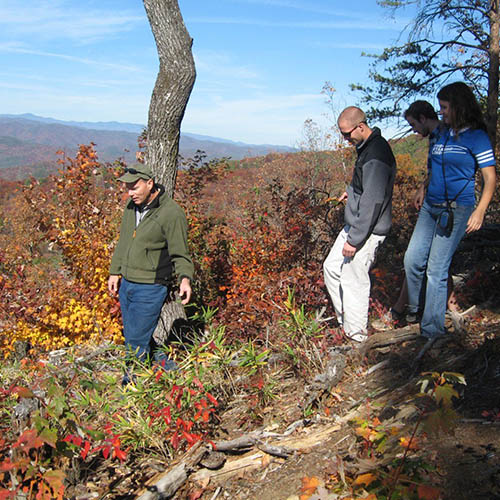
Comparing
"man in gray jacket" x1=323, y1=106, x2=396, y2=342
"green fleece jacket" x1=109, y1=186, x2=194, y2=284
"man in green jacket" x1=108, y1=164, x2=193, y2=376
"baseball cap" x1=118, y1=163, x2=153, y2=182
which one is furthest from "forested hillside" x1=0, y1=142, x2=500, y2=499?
"baseball cap" x1=118, y1=163, x2=153, y2=182

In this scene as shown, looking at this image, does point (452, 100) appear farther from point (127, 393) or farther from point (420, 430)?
point (127, 393)

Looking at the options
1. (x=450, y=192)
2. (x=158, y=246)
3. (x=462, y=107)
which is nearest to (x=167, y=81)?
(x=158, y=246)

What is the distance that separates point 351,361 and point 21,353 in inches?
199

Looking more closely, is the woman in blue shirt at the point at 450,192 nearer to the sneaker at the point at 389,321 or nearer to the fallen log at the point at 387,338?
the fallen log at the point at 387,338

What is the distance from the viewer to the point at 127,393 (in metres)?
3.30

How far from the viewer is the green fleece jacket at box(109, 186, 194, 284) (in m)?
3.81

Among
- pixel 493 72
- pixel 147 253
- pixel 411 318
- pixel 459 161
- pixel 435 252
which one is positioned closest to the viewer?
pixel 459 161

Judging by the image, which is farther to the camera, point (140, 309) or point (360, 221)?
point (140, 309)

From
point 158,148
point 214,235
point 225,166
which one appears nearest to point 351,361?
point 158,148

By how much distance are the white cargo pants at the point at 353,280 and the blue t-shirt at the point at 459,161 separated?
1.99ft

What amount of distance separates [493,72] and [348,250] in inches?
183

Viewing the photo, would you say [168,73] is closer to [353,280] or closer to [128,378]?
[353,280]

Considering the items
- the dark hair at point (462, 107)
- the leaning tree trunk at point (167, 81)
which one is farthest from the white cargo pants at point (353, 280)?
the leaning tree trunk at point (167, 81)

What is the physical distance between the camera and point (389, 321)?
4309mm
